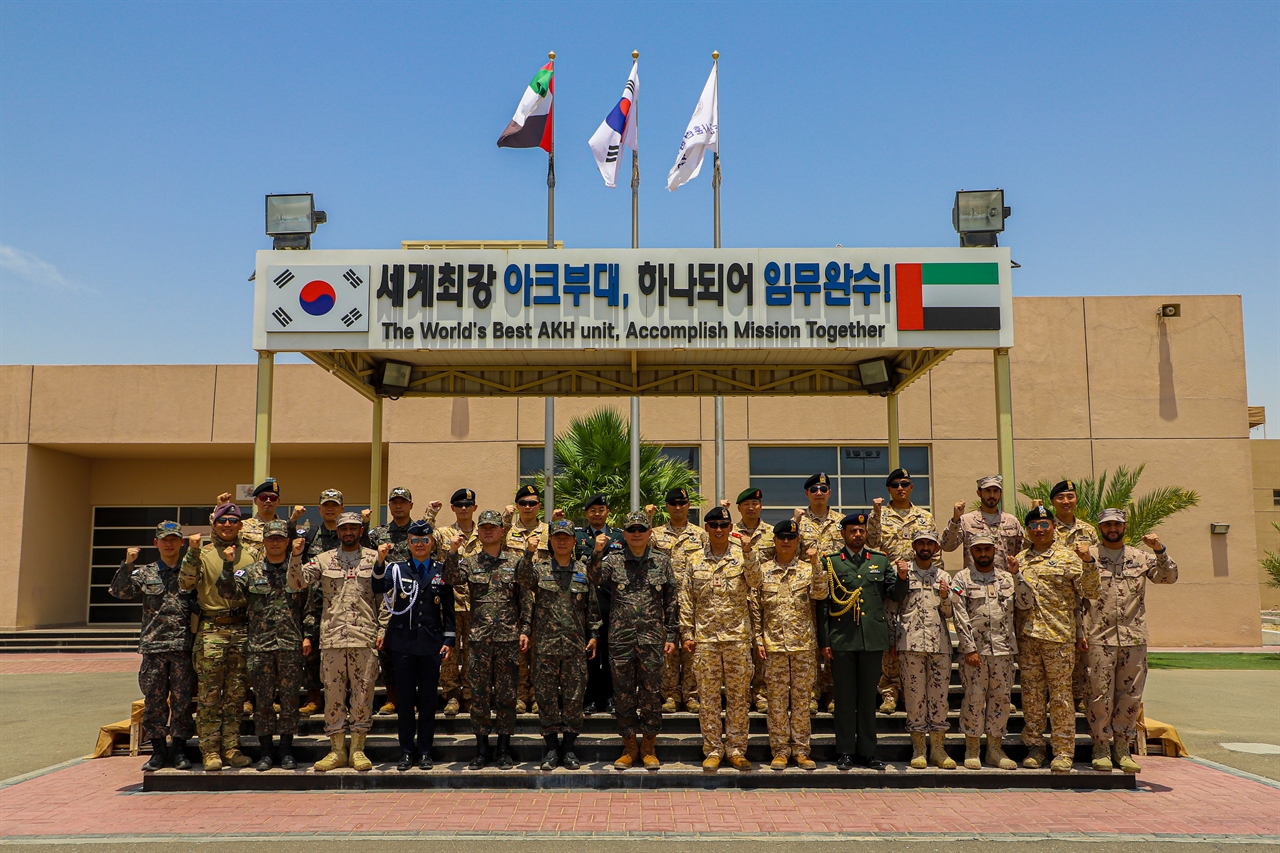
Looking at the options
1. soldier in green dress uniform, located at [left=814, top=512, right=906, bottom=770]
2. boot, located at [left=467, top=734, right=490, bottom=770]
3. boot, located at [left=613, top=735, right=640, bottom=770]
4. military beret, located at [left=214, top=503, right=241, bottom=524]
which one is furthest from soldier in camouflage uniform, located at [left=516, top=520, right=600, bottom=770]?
military beret, located at [left=214, top=503, right=241, bottom=524]

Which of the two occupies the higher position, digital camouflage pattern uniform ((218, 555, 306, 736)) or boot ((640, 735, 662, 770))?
digital camouflage pattern uniform ((218, 555, 306, 736))

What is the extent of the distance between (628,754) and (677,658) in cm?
126

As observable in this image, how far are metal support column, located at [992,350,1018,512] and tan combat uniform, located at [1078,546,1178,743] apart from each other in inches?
42.7

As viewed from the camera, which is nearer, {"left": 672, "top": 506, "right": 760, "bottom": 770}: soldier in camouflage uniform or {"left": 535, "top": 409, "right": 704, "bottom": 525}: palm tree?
{"left": 672, "top": 506, "right": 760, "bottom": 770}: soldier in camouflage uniform

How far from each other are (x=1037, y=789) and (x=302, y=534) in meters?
5.76

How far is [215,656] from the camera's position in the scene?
689cm

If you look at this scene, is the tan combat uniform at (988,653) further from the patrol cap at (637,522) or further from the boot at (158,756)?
the boot at (158,756)

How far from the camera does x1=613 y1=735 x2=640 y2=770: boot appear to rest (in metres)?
6.88

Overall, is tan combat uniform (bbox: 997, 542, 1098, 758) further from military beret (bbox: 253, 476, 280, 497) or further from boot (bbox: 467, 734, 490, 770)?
military beret (bbox: 253, 476, 280, 497)

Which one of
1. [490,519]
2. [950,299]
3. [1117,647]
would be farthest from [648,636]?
[950,299]

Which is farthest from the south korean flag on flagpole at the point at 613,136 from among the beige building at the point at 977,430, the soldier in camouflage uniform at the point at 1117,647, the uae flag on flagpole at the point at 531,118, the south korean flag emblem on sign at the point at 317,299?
the soldier in camouflage uniform at the point at 1117,647

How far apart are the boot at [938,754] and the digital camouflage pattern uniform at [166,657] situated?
5461mm

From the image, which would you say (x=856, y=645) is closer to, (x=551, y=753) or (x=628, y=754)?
(x=628, y=754)

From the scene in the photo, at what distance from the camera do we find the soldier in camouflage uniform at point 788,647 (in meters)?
6.86
